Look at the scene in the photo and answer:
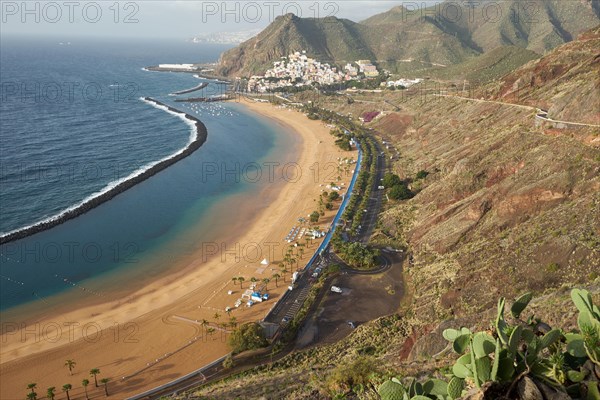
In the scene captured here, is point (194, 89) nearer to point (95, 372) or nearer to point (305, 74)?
point (305, 74)

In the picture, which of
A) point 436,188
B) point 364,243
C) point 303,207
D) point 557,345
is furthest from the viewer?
point 303,207

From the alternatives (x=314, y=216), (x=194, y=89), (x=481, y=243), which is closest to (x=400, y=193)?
(x=314, y=216)

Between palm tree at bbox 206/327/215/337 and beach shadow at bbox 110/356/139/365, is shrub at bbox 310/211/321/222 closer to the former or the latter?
palm tree at bbox 206/327/215/337

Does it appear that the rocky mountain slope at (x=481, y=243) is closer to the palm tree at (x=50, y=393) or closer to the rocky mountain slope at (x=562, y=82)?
the rocky mountain slope at (x=562, y=82)

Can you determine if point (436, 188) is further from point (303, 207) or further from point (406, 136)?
point (406, 136)

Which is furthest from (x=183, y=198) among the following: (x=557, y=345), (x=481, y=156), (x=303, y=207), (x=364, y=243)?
(x=557, y=345)

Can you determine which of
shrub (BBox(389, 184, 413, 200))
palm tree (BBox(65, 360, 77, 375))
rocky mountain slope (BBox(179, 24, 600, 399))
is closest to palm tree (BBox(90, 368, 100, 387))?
palm tree (BBox(65, 360, 77, 375))
